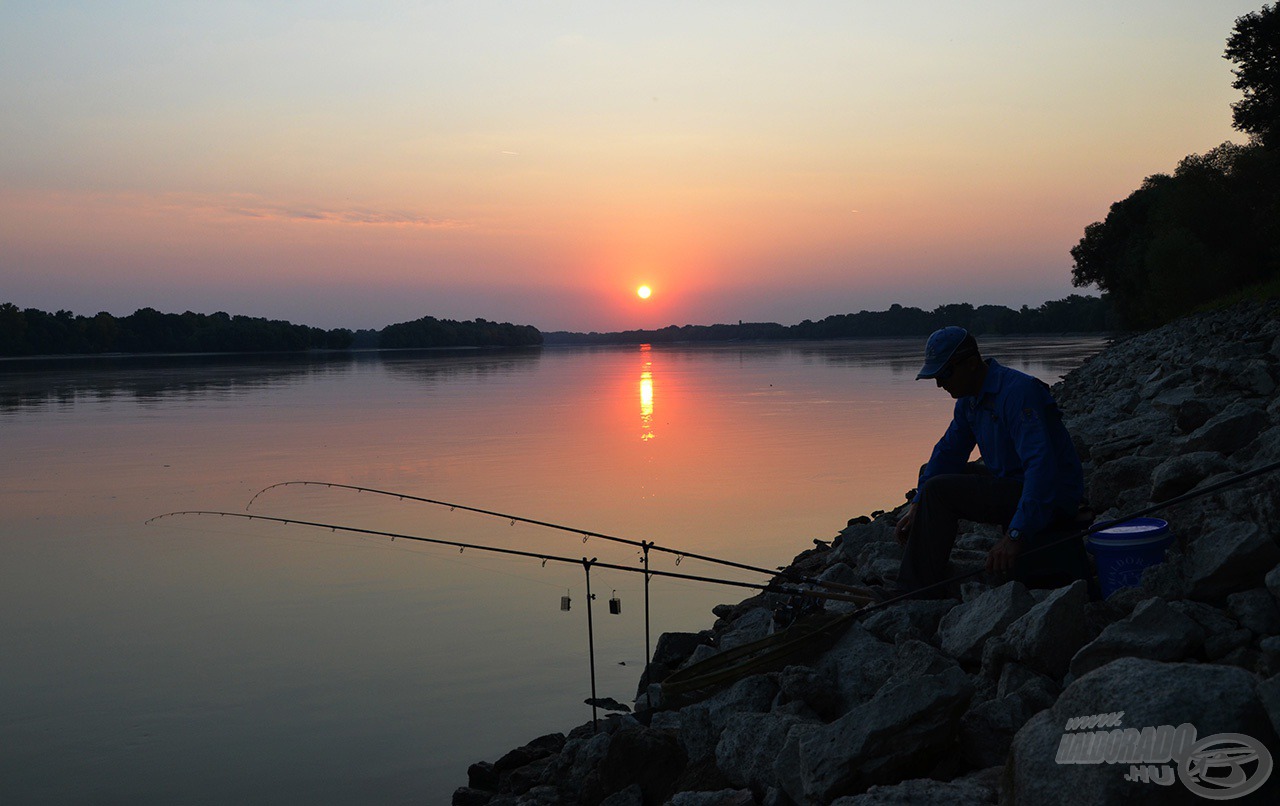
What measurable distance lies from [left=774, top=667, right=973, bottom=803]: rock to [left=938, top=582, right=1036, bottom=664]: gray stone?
2.91ft

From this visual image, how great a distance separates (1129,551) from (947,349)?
127cm

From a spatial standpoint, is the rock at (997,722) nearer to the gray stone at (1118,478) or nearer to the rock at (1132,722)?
the rock at (1132,722)

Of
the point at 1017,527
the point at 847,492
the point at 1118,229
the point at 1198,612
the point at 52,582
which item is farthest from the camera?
the point at 1118,229

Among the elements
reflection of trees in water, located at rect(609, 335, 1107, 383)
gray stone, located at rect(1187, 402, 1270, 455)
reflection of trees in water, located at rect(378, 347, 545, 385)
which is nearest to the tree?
reflection of trees in water, located at rect(609, 335, 1107, 383)

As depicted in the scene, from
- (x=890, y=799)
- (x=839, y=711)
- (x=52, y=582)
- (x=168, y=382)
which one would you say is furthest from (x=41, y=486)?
(x=168, y=382)

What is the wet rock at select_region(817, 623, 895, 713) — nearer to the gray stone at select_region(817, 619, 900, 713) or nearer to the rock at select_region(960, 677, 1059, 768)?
the gray stone at select_region(817, 619, 900, 713)

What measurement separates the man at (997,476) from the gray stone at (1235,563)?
70 cm

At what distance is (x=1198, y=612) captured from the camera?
425 centimetres

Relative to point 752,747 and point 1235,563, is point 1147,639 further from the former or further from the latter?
point 752,747

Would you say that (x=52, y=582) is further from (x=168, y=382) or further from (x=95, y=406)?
(x=168, y=382)

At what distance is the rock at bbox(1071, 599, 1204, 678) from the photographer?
4039 mm

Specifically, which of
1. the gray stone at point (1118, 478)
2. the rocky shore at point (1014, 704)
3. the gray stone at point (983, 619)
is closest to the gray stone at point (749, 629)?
the rocky shore at point (1014, 704)

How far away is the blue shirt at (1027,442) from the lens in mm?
5051

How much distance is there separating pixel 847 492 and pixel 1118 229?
59.3 m
